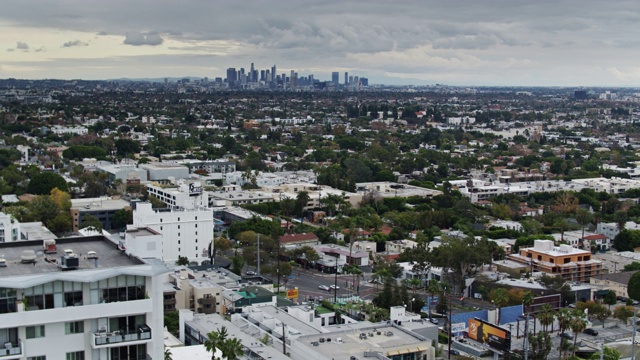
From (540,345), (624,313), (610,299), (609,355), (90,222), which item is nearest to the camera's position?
(609,355)

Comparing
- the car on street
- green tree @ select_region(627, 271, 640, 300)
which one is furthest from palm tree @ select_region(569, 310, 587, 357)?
green tree @ select_region(627, 271, 640, 300)

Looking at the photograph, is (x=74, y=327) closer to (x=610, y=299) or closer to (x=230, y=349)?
(x=230, y=349)

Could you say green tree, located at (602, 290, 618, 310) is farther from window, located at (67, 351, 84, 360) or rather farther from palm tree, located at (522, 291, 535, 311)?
window, located at (67, 351, 84, 360)

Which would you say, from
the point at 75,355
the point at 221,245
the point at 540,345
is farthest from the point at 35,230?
the point at 75,355

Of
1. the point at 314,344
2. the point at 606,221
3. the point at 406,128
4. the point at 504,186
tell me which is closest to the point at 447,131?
the point at 406,128

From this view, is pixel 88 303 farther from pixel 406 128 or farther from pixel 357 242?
pixel 406 128

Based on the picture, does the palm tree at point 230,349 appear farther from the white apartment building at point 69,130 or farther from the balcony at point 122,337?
the white apartment building at point 69,130

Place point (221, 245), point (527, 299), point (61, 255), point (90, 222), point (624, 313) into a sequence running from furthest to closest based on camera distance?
1. point (90, 222)
2. point (221, 245)
3. point (624, 313)
4. point (527, 299)
5. point (61, 255)
